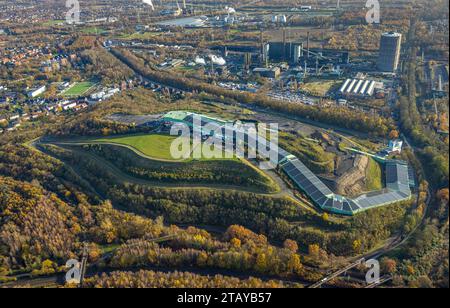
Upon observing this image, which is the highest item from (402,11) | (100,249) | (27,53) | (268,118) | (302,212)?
(402,11)

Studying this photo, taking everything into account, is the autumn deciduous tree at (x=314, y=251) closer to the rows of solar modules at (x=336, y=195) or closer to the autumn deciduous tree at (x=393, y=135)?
the rows of solar modules at (x=336, y=195)

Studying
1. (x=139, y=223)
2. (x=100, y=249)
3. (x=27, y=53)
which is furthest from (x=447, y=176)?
(x=27, y=53)

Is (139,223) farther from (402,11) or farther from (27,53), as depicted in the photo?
(402,11)

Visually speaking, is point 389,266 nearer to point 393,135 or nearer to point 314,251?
point 314,251

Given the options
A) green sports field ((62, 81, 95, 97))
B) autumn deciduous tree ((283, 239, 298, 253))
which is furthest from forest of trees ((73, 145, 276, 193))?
green sports field ((62, 81, 95, 97))

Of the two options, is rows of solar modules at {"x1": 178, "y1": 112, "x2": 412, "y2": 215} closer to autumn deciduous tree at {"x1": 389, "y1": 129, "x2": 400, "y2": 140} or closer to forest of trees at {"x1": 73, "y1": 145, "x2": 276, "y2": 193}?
forest of trees at {"x1": 73, "y1": 145, "x2": 276, "y2": 193}

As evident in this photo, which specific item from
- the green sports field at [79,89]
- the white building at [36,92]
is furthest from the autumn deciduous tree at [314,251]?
the white building at [36,92]
